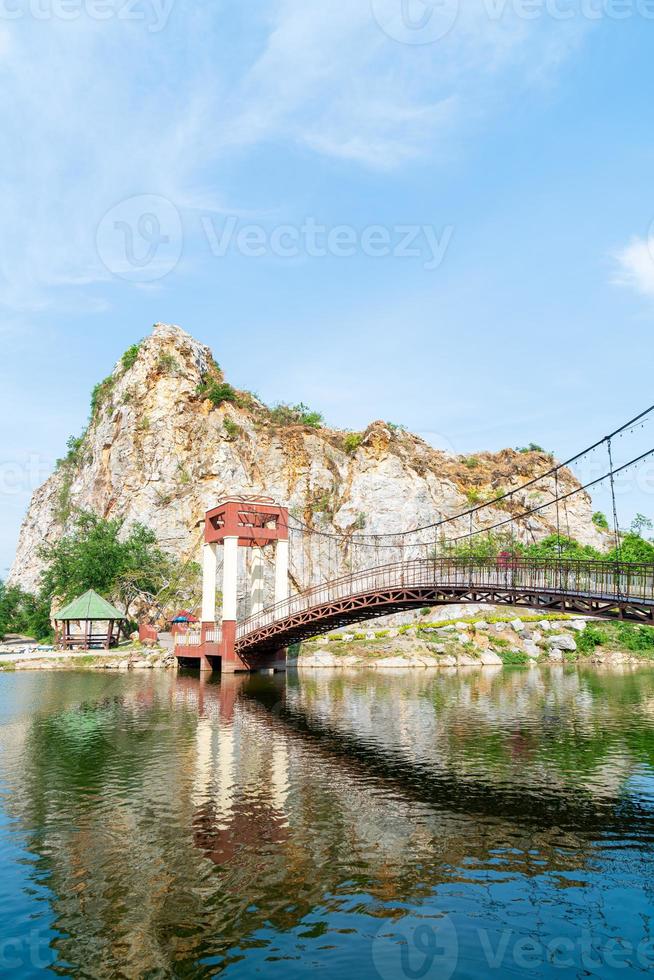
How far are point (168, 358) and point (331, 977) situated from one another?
209 ft

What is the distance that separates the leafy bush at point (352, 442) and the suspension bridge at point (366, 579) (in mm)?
9571

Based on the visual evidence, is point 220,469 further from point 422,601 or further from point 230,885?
point 230,885

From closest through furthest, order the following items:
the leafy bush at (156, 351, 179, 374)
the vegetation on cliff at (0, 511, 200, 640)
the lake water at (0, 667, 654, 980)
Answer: the lake water at (0, 667, 654, 980), the vegetation on cliff at (0, 511, 200, 640), the leafy bush at (156, 351, 179, 374)

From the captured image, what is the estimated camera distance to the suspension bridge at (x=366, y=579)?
2008cm

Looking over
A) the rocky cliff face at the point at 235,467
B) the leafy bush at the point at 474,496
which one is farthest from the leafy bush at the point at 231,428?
the leafy bush at the point at 474,496

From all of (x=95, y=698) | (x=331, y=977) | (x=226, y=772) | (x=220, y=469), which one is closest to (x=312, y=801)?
(x=226, y=772)

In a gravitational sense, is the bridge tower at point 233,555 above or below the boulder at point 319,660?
above

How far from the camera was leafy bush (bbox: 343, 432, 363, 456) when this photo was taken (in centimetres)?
6806

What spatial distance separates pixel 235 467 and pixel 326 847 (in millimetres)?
54023

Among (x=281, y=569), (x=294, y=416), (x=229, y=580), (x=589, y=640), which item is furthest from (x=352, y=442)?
(x=229, y=580)

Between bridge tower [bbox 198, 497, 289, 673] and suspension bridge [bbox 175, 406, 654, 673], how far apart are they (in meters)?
0.06

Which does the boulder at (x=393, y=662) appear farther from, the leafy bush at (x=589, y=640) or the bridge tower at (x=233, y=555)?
the leafy bush at (x=589, y=640)

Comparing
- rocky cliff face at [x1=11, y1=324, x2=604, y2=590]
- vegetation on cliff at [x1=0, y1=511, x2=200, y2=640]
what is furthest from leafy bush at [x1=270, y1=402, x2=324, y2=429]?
vegetation on cliff at [x1=0, y1=511, x2=200, y2=640]

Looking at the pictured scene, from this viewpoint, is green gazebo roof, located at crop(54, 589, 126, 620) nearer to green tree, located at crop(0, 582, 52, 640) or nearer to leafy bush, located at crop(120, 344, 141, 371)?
green tree, located at crop(0, 582, 52, 640)
